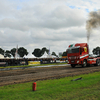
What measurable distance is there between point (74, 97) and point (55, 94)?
35.8 inches

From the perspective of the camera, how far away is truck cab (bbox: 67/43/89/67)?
62.3ft

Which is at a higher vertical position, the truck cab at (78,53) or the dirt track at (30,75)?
the truck cab at (78,53)

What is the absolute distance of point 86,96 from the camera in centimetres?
537

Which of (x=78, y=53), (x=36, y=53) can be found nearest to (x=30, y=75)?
(x=78, y=53)

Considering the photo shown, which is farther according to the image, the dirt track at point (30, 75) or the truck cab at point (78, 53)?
the truck cab at point (78, 53)

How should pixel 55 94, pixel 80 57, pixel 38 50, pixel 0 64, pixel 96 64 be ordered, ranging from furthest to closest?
pixel 38 50 < pixel 0 64 < pixel 96 64 < pixel 80 57 < pixel 55 94

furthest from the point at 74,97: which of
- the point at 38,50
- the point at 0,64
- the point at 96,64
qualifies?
the point at 38,50

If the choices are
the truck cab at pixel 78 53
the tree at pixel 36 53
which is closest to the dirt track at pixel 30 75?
the truck cab at pixel 78 53

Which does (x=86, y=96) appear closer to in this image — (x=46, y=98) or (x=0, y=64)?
(x=46, y=98)

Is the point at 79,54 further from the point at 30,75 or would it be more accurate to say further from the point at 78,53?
the point at 30,75

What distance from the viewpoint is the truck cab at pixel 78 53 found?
62.3ft

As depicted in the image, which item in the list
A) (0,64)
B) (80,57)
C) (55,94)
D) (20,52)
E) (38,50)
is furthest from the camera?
(38,50)

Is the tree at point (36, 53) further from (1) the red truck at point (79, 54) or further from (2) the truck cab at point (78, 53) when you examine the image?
(2) the truck cab at point (78, 53)

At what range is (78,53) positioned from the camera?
745 inches
